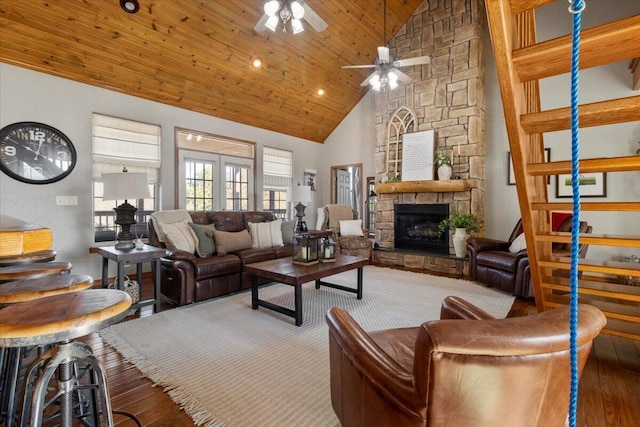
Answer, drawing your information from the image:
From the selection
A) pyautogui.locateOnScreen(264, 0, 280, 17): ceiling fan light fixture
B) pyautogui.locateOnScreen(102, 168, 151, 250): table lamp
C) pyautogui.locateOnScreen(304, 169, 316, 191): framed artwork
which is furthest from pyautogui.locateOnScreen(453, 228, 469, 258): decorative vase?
pyautogui.locateOnScreen(102, 168, 151, 250): table lamp

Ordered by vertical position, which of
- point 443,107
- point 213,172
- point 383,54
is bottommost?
point 213,172

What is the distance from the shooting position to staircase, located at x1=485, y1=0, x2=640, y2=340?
110 centimetres

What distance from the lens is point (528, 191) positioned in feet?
5.62

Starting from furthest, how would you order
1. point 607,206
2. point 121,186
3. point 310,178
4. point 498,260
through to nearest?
1. point 310,178
2. point 498,260
3. point 121,186
4. point 607,206

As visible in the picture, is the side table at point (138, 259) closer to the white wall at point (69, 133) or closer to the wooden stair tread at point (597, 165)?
the white wall at point (69, 133)

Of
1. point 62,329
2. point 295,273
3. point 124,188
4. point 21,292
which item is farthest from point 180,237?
point 62,329

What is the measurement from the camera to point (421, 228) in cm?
568

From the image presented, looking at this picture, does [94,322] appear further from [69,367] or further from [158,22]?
[158,22]

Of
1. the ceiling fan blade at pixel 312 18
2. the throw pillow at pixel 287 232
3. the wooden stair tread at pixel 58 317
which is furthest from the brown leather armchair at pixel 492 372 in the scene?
the throw pillow at pixel 287 232

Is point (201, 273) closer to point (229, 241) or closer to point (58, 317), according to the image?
point (229, 241)

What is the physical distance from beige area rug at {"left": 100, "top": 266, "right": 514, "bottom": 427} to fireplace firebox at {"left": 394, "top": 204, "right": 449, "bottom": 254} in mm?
1627

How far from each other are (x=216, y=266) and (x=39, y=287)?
2.18 m

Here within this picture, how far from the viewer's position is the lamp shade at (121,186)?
307cm

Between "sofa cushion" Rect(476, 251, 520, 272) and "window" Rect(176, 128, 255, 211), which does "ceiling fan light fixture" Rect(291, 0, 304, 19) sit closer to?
"window" Rect(176, 128, 255, 211)
